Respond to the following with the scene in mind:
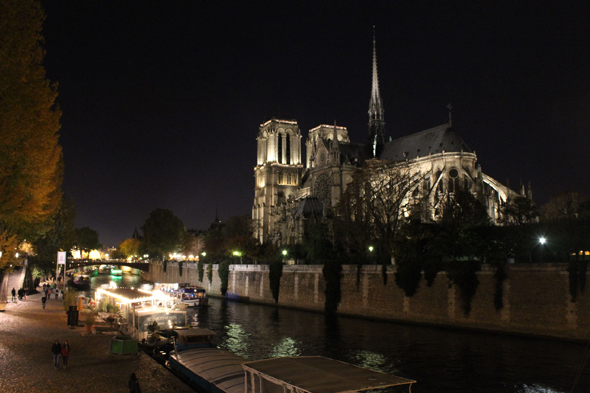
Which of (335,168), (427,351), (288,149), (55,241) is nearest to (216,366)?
(427,351)

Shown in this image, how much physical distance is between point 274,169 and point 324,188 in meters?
23.3

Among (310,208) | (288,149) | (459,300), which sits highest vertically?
(288,149)

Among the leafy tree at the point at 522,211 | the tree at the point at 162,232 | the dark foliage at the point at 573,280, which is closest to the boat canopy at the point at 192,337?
the dark foliage at the point at 573,280

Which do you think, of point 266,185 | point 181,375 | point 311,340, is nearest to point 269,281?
point 311,340

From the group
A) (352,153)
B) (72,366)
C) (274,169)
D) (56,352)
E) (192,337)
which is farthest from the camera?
(274,169)

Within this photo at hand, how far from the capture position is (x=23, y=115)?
16.3 meters

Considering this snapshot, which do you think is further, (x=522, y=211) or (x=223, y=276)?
(x=223, y=276)

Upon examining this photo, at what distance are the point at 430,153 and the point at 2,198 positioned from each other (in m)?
57.4

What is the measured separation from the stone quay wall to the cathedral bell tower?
50.4 m

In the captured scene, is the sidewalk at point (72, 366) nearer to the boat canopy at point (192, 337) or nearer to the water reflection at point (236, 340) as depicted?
the boat canopy at point (192, 337)

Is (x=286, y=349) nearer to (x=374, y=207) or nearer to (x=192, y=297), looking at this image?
(x=374, y=207)

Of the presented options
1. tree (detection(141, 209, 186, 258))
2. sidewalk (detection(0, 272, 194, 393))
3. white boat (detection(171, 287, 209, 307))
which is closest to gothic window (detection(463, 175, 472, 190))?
white boat (detection(171, 287, 209, 307))

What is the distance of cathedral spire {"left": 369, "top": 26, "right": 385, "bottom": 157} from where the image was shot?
8569 cm

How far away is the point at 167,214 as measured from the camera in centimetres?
9762
